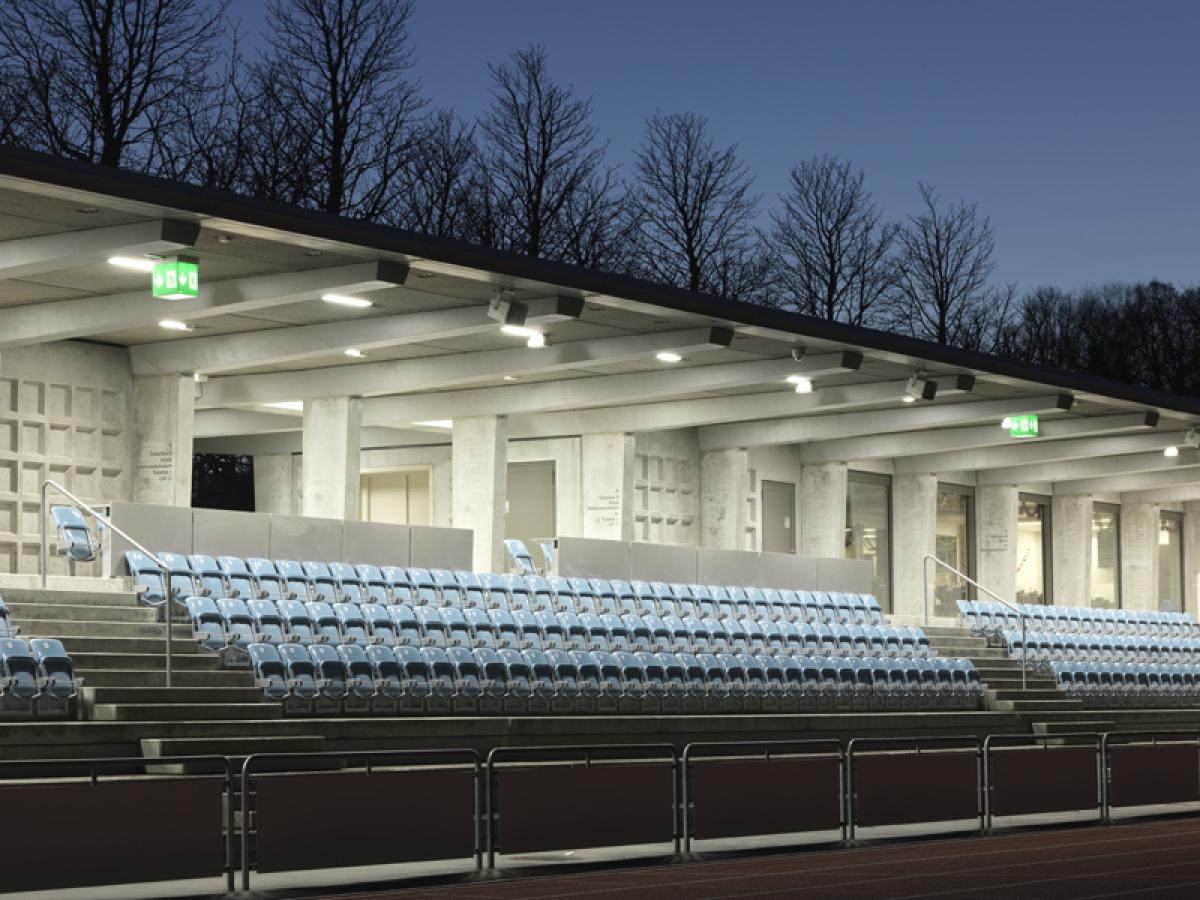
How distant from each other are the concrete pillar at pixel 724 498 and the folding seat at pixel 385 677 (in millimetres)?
15451

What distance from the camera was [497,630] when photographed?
21875 mm

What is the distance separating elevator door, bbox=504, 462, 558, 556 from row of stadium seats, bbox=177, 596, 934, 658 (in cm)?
718

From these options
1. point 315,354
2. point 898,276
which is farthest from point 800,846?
point 898,276

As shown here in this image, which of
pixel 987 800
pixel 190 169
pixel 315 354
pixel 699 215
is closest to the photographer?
pixel 987 800

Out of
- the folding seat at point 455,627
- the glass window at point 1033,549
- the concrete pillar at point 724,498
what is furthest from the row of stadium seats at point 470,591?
the glass window at point 1033,549

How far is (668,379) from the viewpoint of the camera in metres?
28.9

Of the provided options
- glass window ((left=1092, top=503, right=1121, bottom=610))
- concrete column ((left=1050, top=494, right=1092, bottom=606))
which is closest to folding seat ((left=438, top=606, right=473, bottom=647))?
concrete column ((left=1050, top=494, right=1092, bottom=606))

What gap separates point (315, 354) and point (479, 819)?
1478 cm

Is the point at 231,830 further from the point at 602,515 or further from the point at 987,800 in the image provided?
the point at 602,515

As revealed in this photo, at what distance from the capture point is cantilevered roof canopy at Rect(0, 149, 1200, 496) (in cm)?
1897

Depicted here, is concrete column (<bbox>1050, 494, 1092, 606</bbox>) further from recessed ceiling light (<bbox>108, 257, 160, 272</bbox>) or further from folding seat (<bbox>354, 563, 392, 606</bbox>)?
recessed ceiling light (<bbox>108, 257, 160, 272</bbox>)

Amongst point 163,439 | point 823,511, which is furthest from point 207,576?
point 823,511

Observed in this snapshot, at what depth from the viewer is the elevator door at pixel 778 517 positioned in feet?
→ 119

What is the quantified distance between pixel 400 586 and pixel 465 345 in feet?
15.9
